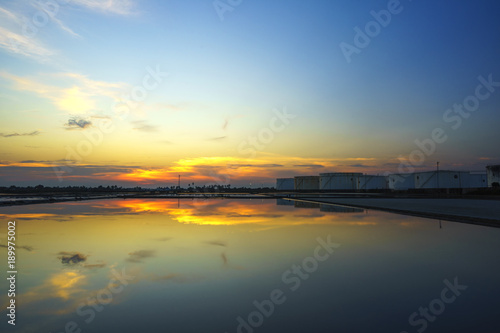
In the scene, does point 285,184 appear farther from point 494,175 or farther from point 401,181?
point 494,175

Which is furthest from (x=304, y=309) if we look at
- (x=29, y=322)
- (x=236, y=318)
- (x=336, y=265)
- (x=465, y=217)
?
(x=465, y=217)

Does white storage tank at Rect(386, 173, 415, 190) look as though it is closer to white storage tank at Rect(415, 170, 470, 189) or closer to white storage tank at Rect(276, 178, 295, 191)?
white storage tank at Rect(415, 170, 470, 189)

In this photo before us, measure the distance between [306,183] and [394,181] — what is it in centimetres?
3416

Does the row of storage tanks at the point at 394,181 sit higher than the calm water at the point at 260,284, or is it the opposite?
the row of storage tanks at the point at 394,181

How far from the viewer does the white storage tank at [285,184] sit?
146 meters

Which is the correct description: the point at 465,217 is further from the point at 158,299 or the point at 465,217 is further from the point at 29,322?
the point at 29,322

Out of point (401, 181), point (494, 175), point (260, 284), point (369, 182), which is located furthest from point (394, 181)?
point (260, 284)

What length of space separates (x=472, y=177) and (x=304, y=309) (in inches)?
4227

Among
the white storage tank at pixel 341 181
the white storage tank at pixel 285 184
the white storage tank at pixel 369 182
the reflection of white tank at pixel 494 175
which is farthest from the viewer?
the white storage tank at pixel 285 184

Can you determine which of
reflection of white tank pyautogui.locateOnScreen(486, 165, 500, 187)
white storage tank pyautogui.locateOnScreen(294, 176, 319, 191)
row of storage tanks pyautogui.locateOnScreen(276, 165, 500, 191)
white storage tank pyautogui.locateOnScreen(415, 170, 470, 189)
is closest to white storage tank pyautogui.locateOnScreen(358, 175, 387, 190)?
row of storage tanks pyautogui.locateOnScreen(276, 165, 500, 191)

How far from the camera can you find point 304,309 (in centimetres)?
715

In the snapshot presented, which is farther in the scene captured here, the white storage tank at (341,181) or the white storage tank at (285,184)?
the white storage tank at (285,184)

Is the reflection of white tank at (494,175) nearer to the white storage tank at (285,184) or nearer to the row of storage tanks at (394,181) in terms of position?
the row of storage tanks at (394,181)

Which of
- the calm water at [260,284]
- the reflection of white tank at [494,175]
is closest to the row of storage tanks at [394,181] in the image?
the reflection of white tank at [494,175]
